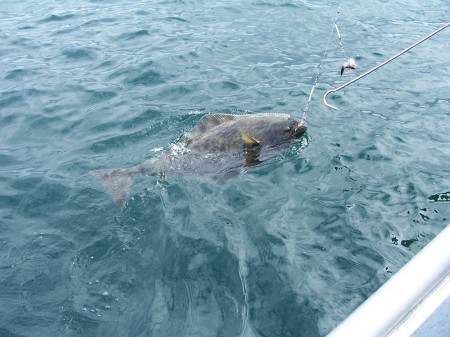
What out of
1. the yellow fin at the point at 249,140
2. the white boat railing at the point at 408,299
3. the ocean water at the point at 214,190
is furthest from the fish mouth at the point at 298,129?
the white boat railing at the point at 408,299

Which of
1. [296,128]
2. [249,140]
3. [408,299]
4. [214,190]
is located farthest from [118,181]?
[408,299]

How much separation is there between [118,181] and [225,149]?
66.0 inches

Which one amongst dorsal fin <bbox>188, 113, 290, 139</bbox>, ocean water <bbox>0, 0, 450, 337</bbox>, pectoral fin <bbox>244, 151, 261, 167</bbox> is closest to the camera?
ocean water <bbox>0, 0, 450, 337</bbox>

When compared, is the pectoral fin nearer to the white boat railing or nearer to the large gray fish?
Answer: the large gray fish

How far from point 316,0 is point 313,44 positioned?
15.0 ft

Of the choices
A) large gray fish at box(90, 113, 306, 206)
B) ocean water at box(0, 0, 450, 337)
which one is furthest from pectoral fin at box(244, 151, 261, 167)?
ocean water at box(0, 0, 450, 337)

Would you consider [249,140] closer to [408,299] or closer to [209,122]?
[209,122]

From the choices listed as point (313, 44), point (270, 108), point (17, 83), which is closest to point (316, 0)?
point (313, 44)

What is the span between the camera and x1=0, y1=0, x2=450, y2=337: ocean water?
4.04 meters

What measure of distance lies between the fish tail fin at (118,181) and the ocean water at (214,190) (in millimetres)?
124

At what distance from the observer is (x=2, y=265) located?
4.66m

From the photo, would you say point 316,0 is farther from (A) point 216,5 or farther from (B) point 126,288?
(B) point 126,288

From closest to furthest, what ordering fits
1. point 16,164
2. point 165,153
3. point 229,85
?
point 165,153
point 16,164
point 229,85

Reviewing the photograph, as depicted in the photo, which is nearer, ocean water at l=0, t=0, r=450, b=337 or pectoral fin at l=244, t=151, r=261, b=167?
ocean water at l=0, t=0, r=450, b=337
